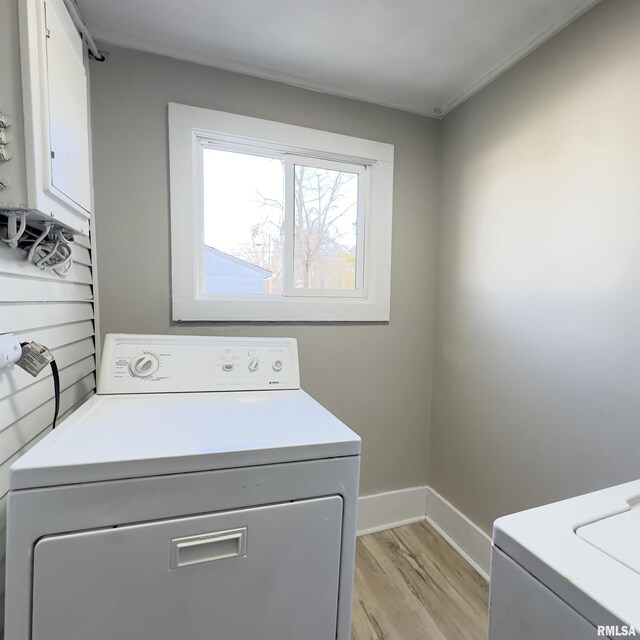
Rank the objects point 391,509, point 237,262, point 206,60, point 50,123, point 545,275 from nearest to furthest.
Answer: point 50,123
point 545,275
point 206,60
point 237,262
point 391,509

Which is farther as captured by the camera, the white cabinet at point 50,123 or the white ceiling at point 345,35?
the white ceiling at point 345,35

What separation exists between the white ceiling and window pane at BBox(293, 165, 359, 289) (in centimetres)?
42

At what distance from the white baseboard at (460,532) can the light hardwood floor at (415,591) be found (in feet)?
0.12

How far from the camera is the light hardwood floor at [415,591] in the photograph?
4.50ft

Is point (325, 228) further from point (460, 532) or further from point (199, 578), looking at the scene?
point (460, 532)

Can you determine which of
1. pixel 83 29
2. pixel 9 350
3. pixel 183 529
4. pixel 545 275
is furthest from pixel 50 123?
pixel 545 275

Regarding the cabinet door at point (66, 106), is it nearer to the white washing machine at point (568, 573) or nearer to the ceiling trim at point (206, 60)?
the ceiling trim at point (206, 60)

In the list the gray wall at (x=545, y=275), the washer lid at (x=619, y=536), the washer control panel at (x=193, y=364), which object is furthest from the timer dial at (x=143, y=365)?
the gray wall at (x=545, y=275)

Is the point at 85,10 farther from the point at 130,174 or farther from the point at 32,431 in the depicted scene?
the point at 32,431

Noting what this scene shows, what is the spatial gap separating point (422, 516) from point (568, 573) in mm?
1790

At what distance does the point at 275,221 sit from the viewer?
5.85 ft

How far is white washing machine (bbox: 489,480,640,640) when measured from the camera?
443 millimetres

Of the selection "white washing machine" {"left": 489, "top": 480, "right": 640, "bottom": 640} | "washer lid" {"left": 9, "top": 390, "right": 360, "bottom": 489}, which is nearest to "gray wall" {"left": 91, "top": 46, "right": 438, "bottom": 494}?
"washer lid" {"left": 9, "top": 390, "right": 360, "bottom": 489}

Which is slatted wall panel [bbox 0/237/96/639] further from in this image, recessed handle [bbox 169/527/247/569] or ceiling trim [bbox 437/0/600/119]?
ceiling trim [bbox 437/0/600/119]
